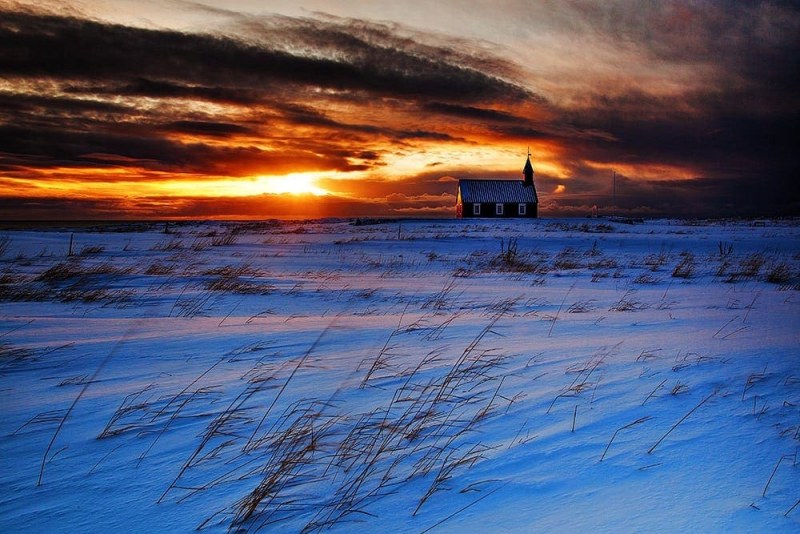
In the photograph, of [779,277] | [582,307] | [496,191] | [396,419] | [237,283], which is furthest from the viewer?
[496,191]

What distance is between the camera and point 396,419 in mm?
2674

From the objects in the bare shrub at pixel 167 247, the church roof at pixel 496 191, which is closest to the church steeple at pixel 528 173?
the church roof at pixel 496 191

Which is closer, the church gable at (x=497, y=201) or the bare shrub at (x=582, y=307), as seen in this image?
the bare shrub at (x=582, y=307)

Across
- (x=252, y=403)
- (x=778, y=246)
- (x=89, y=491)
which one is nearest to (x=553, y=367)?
(x=252, y=403)

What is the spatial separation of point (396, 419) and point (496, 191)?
55.4 meters

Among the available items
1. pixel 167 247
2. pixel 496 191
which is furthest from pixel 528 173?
pixel 167 247

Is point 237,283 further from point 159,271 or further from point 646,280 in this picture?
point 646,280

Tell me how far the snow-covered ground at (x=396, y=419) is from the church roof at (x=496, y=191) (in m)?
50.1

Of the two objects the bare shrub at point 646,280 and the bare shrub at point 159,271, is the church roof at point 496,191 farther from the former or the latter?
the bare shrub at point 159,271

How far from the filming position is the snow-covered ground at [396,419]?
6.08 feet

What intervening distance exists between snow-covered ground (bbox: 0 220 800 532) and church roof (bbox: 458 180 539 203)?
50090mm

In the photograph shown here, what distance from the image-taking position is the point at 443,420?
267 cm

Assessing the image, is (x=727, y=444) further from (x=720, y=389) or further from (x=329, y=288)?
(x=329, y=288)

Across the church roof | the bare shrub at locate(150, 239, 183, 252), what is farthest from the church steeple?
the bare shrub at locate(150, 239, 183, 252)
